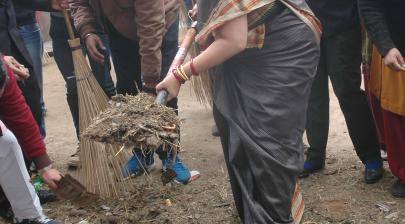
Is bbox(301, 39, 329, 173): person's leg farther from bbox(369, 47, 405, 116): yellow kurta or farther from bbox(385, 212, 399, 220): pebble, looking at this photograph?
bbox(385, 212, 399, 220): pebble

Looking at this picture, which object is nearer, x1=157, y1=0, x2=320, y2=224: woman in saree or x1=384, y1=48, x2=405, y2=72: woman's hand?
x1=157, y1=0, x2=320, y2=224: woman in saree

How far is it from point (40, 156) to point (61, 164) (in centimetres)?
141

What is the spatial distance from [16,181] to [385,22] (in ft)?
7.13

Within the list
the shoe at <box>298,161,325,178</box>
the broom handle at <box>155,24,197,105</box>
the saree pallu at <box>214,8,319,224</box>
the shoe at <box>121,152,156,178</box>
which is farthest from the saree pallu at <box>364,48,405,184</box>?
the shoe at <box>121,152,156,178</box>

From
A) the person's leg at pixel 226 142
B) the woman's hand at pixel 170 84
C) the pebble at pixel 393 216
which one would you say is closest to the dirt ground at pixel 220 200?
the pebble at pixel 393 216

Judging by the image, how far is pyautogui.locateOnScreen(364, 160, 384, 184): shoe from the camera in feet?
11.4

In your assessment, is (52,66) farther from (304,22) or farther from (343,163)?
(304,22)

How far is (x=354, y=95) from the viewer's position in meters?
3.34

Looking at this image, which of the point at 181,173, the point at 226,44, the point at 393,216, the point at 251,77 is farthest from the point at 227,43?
the point at 181,173

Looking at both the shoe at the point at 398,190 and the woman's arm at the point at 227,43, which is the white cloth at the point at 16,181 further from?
the shoe at the point at 398,190

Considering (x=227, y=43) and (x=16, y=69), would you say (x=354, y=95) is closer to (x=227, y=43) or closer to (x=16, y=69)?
(x=227, y=43)

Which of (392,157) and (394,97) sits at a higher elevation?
(394,97)

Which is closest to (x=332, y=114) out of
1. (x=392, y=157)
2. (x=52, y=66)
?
(x=392, y=157)

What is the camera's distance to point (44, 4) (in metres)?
3.69
